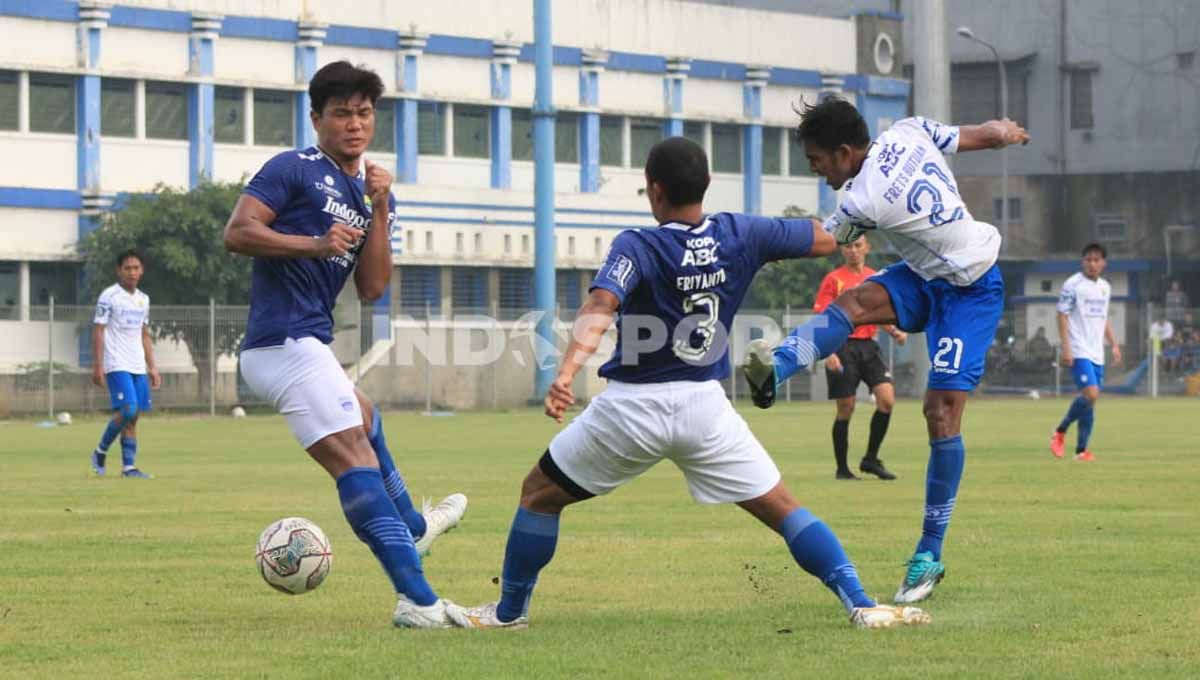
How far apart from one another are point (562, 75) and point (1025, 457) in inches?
1546

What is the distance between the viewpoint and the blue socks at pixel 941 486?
9.88 m

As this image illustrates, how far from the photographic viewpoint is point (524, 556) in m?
8.75

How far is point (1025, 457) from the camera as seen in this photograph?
76.1 ft

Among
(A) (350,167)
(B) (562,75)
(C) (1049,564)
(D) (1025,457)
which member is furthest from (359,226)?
(B) (562,75)

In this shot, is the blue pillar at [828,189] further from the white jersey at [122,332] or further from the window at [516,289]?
the white jersey at [122,332]

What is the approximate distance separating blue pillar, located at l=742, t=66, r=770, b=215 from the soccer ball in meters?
56.7

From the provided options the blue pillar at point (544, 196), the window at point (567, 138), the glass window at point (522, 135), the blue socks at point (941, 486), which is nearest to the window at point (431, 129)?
the glass window at point (522, 135)

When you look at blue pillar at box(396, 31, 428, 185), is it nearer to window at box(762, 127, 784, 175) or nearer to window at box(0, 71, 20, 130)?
window at box(0, 71, 20, 130)

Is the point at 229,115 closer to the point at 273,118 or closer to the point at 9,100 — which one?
the point at 273,118

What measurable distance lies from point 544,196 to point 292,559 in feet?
137

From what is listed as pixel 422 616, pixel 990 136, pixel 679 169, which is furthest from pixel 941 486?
pixel 422 616

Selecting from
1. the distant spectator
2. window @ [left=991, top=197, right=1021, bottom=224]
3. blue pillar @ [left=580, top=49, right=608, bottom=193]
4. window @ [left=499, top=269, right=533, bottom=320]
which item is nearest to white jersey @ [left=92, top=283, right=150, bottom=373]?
window @ [left=499, top=269, right=533, bottom=320]

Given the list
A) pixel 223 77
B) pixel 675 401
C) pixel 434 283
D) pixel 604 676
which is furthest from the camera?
pixel 434 283

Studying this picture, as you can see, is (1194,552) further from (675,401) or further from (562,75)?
(562,75)
